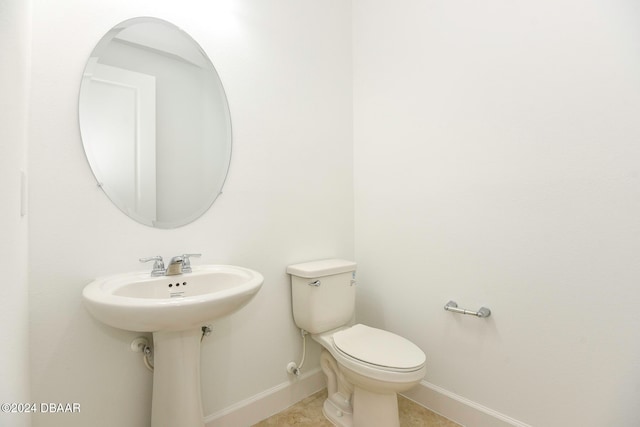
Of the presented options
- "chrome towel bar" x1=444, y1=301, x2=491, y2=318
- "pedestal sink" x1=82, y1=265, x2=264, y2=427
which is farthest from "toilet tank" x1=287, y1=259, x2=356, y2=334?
"chrome towel bar" x1=444, y1=301, x2=491, y2=318

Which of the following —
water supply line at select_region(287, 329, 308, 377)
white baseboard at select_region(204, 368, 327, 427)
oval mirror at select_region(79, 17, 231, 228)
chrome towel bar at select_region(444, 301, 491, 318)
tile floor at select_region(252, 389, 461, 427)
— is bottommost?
tile floor at select_region(252, 389, 461, 427)

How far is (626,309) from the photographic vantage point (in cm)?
109

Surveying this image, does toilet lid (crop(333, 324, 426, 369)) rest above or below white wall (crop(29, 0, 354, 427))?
below

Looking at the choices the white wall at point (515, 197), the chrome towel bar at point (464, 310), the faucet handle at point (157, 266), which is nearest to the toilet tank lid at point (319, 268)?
the white wall at point (515, 197)

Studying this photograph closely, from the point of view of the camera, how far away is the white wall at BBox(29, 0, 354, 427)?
1.03 metres

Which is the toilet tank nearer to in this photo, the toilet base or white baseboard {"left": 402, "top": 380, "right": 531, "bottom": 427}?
the toilet base

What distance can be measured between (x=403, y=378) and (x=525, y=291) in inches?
26.4

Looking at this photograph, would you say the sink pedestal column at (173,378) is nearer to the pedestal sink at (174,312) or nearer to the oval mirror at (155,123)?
the pedestal sink at (174,312)

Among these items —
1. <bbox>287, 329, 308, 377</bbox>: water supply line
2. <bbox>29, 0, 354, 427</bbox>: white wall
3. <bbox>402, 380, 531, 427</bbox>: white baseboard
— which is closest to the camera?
<bbox>29, 0, 354, 427</bbox>: white wall

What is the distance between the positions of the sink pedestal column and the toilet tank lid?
23.9 inches

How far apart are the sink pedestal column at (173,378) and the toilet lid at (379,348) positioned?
2.10 feet

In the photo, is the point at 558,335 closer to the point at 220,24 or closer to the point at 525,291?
the point at 525,291

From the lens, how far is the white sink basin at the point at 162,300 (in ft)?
2.80

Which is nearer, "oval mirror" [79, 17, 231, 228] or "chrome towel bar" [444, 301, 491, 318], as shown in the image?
"oval mirror" [79, 17, 231, 228]
